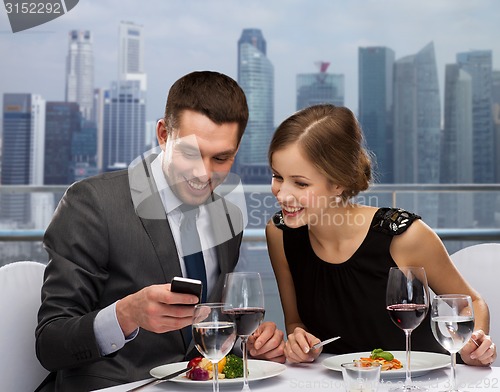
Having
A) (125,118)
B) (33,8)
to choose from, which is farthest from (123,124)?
(33,8)

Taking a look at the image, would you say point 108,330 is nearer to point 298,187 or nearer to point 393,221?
point 298,187

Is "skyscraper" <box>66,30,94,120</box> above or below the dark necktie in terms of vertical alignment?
above

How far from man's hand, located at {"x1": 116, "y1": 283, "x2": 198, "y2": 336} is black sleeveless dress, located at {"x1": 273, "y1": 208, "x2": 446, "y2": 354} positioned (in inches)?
29.3

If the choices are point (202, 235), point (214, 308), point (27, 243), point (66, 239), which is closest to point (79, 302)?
point (66, 239)

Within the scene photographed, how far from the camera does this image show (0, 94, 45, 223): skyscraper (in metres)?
10.4

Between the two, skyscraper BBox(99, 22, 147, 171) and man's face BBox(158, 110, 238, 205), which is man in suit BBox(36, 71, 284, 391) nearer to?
man's face BBox(158, 110, 238, 205)

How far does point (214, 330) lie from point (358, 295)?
37.4 inches

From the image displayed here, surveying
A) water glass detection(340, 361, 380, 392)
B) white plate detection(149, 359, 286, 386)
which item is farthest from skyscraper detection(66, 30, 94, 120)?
water glass detection(340, 361, 380, 392)

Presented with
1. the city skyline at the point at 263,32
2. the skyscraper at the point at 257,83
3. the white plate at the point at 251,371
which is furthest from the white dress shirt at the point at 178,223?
the city skyline at the point at 263,32

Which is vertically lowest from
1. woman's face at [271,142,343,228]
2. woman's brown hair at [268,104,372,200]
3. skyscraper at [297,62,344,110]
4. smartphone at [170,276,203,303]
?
smartphone at [170,276,203,303]

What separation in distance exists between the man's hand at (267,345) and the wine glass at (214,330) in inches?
17.4

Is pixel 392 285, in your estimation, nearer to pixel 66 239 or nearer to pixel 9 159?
pixel 66 239

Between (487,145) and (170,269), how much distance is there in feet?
32.6

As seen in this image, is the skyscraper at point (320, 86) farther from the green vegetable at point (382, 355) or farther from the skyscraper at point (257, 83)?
the green vegetable at point (382, 355)
